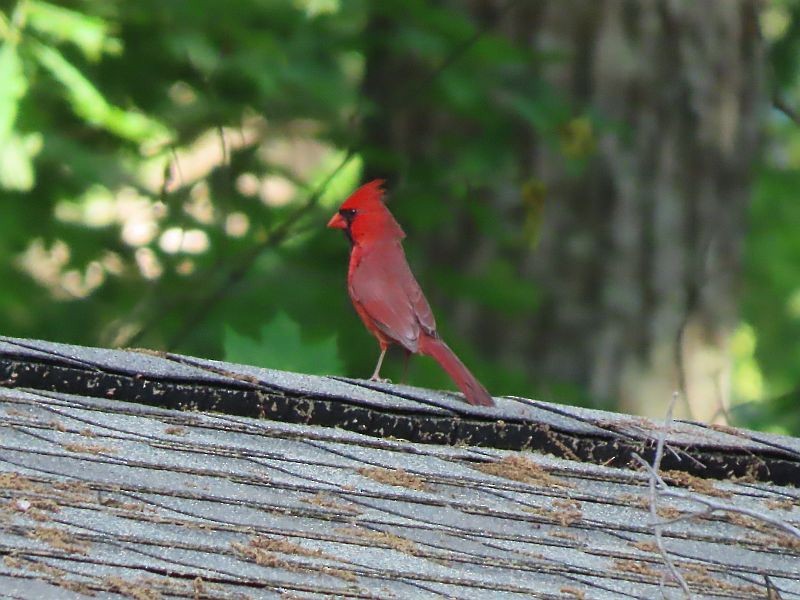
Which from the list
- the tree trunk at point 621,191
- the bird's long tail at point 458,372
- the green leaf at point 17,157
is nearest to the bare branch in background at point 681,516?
the bird's long tail at point 458,372

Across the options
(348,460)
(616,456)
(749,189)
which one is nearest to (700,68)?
(749,189)

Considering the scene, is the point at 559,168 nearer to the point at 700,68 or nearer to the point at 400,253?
the point at 700,68

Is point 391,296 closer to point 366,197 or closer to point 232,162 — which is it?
point 366,197

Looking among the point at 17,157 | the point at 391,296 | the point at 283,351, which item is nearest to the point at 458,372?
the point at 391,296

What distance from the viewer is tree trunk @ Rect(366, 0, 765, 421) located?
534cm

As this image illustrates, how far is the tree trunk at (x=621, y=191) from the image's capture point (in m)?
5.34

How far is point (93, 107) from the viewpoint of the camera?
4.47 m

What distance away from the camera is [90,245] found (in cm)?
538

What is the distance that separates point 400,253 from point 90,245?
7.00 ft

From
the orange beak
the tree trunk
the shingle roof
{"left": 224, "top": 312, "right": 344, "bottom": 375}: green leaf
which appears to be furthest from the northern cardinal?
the tree trunk

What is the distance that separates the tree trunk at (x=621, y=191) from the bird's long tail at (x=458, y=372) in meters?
2.06

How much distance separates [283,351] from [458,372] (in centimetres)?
117

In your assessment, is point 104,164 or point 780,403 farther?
point 780,403

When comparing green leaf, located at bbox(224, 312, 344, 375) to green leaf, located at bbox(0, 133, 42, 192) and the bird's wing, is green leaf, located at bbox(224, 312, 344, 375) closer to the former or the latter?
the bird's wing
